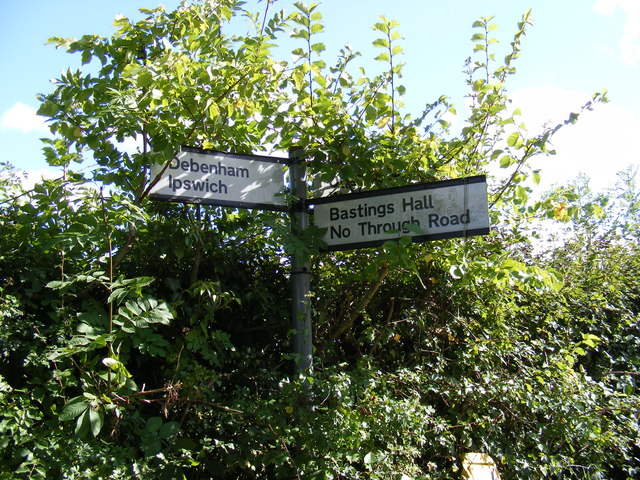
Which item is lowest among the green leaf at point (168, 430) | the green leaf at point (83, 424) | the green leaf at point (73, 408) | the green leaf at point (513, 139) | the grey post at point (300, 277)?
the green leaf at point (168, 430)

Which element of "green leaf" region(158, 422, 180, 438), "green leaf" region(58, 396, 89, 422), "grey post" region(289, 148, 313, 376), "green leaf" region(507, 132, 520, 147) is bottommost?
"green leaf" region(158, 422, 180, 438)

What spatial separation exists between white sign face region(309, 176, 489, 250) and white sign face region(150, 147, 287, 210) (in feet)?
0.93

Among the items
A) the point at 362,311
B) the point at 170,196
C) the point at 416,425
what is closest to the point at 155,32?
the point at 170,196

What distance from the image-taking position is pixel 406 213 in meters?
3.30

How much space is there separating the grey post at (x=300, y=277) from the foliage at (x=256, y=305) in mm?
102

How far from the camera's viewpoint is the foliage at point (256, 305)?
2.71 metres

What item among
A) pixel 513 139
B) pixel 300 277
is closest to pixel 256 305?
pixel 300 277

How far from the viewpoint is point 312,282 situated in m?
3.75

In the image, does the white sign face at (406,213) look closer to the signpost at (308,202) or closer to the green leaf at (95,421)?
the signpost at (308,202)

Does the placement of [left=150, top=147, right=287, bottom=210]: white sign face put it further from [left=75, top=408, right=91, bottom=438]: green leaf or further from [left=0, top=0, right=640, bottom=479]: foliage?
[left=75, top=408, right=91, bottom=438]: green leaf

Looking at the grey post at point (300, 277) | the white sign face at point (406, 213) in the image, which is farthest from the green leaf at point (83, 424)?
the white sign face at point (406, 213)

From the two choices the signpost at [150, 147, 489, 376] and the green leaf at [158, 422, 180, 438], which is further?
the signpost at [150, 147, 489, 376]

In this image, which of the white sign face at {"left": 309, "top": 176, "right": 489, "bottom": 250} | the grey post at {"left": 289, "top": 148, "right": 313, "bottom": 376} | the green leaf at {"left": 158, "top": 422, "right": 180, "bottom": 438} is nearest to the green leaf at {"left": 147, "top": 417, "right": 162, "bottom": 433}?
the green leaf at {"left": 158, "top": 422, "right": 180, "bottom": 438}

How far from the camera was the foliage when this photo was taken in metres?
2.71
